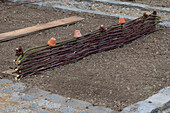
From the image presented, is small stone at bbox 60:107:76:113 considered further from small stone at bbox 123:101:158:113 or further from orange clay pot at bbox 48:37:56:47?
orange clay pot at bbox 48:37:56:47

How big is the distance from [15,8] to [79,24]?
2387 millimetres

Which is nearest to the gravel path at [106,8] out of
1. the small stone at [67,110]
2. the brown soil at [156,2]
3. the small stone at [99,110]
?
the brown soil at [156,2]

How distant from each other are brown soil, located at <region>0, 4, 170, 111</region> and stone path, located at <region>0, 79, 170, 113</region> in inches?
6.2

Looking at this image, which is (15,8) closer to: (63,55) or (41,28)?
(41,28)

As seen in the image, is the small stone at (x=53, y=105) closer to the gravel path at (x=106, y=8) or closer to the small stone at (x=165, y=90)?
the small stone at (x=165, y=90)

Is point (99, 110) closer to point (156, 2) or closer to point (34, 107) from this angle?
point (34, 107)

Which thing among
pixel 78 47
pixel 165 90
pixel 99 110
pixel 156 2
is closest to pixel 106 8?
pixel 156 2

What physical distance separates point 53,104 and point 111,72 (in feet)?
4.31

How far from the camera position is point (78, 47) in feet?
17.4

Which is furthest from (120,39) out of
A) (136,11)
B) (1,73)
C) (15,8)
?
(15,8)

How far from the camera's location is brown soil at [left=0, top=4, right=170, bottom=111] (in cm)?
429

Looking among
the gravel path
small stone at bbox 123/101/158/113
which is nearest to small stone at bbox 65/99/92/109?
small stone at bbox 123/101/158/113

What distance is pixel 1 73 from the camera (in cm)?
496

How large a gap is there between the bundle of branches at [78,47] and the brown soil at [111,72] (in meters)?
0.11
